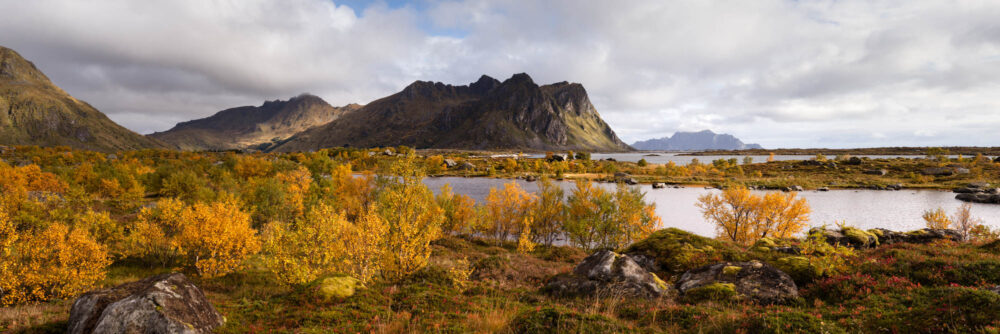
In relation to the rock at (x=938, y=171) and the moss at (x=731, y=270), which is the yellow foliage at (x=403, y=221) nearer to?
the moss at (x=731, y=270)

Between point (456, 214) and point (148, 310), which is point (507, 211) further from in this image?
point (148, 310)

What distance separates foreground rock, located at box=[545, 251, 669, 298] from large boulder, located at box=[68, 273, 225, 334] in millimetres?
16863

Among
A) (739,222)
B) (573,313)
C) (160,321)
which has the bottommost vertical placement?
(739,222)

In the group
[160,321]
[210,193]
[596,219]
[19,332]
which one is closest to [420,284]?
[160,321]

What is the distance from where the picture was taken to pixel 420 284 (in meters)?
19.4

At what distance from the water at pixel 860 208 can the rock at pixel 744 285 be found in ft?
152

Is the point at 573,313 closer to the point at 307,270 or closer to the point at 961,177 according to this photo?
the point at 307,270

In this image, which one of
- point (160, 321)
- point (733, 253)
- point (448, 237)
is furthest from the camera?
point (448, 237)

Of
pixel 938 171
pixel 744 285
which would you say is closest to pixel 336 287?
pixel 744 285

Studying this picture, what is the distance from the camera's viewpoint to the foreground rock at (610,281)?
1812 centimetres

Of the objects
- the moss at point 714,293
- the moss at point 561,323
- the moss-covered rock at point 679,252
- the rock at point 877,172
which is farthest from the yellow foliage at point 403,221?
the rock at point 877,172

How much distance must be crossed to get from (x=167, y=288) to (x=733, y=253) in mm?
31862

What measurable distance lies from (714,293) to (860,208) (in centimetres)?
9936

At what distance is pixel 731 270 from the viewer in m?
18.8
